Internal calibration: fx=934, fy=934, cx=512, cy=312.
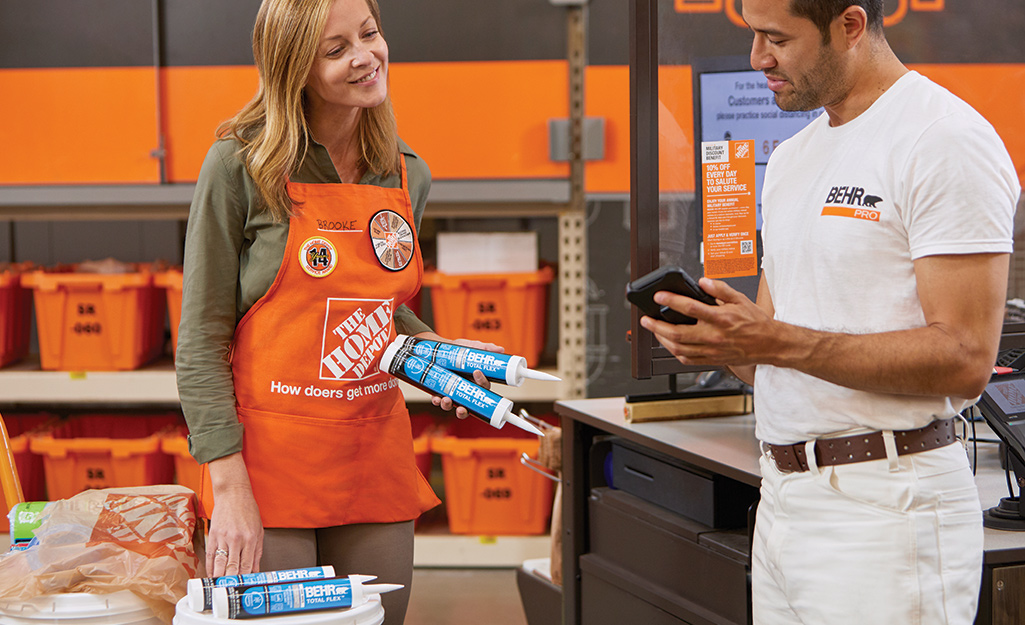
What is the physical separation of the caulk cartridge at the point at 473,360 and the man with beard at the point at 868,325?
30 cm

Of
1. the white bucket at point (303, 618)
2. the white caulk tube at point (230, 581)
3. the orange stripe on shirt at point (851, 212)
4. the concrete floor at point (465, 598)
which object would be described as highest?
the orange stripe on shirt at point (851, 212)

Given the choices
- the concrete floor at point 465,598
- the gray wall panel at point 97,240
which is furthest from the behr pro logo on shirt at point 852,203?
the gray wall panel at point 97,240

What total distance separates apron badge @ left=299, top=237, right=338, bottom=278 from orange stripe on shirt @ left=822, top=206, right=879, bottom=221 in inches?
30.2

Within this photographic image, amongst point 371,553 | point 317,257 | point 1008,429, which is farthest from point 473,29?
point 1008,429

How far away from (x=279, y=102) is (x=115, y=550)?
0.75 meters

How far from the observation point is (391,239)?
1606 millimetres

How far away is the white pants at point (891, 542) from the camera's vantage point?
3.98 feet

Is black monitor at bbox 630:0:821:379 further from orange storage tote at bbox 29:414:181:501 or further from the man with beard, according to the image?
orange storage tote at bbox 29:414:181:501

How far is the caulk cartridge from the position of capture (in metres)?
1.44

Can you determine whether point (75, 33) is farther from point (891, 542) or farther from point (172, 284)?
point (891, 542)

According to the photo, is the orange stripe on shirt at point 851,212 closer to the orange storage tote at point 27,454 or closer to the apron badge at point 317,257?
the apron badge at point 317,257

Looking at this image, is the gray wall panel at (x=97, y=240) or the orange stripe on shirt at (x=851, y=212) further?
the gray wall panel at (x=97, y=240)

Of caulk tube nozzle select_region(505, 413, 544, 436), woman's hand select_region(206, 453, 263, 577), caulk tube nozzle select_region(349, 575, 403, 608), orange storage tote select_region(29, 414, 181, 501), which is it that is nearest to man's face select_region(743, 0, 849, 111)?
caulk tube nozzle select_region(505, 413, 544, 436)

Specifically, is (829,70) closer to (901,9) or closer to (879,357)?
(879,357)
